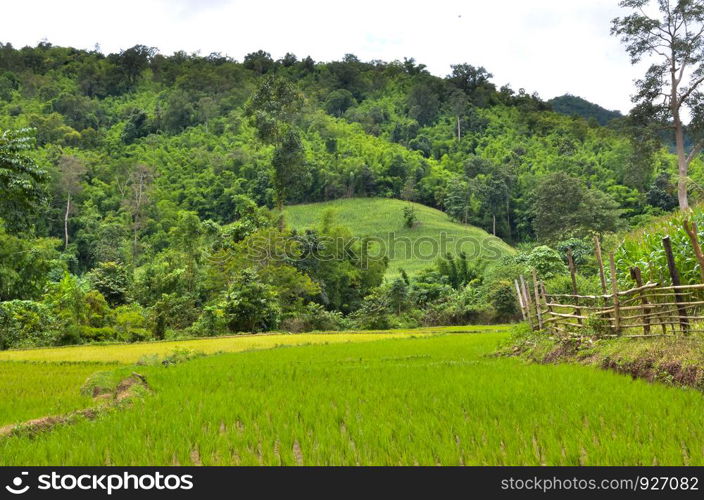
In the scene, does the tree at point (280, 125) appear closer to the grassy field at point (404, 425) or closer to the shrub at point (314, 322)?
the shrub at point (314, 322)

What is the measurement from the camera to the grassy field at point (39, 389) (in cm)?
653

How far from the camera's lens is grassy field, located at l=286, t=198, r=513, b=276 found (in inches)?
2066

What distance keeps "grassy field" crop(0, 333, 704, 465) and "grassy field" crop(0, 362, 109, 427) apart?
112 centimetres

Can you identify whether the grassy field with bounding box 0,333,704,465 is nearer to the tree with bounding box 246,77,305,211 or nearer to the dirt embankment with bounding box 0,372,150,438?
the dirt embankment with bounding box 0,372,150,438

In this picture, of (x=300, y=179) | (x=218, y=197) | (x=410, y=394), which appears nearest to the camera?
(x=410, y=394)

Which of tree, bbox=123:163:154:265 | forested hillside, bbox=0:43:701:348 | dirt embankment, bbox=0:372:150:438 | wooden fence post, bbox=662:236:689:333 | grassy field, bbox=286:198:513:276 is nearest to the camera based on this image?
dirt embankment, bbox=0:372:150:438

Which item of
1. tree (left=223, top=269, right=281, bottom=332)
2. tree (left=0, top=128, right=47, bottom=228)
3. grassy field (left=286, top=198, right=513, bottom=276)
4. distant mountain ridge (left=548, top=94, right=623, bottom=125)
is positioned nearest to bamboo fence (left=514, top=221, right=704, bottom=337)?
tree (left=0, top=128, right=47, bottom=228)

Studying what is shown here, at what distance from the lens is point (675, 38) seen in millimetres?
22453

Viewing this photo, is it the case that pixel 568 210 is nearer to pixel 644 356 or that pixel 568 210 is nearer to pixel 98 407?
pixel 644 356

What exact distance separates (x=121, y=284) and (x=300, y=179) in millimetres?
15574

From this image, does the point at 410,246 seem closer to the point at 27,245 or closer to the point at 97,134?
the point at 27,245

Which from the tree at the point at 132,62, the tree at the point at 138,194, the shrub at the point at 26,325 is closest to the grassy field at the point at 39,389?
the shrub at the point at 26,325

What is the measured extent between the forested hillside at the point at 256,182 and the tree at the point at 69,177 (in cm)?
23

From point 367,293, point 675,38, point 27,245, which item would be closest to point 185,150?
point 367,293
